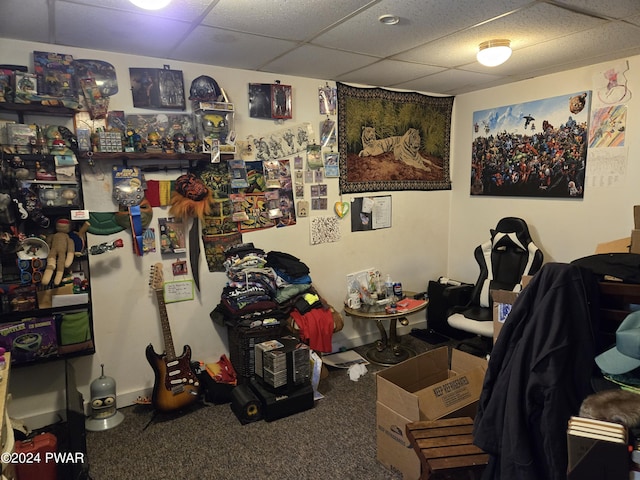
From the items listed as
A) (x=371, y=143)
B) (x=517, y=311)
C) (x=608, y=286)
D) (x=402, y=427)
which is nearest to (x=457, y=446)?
(x=402, y=427)

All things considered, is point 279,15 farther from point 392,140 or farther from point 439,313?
point 439,313

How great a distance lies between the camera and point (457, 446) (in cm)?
184

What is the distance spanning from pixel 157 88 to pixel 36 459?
2177 mm

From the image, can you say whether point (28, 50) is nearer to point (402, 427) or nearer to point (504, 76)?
point (402, 427)

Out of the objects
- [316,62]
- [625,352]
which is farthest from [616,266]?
[316,62]

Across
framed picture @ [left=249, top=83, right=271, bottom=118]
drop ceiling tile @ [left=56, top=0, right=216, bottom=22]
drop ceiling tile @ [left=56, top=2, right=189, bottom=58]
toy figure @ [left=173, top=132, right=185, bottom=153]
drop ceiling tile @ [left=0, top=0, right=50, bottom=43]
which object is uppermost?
drop ceiling tile @ [left=0, top=0, right=50, bottom=43]

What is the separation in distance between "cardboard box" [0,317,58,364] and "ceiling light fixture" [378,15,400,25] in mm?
2444

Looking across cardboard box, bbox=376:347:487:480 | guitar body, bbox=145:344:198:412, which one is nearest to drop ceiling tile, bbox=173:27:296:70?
guitar body, bbox=145:344:198:412

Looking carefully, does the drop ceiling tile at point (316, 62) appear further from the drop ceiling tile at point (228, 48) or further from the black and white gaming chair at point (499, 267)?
the black and white gaming chair at point (499, 267)

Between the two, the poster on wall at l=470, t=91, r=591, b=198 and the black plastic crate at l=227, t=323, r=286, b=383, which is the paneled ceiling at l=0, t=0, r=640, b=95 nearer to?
the poster on wall at l=470, t=91, r=591, b=198

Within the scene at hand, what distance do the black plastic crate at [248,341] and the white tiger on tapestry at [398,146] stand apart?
5.70ft

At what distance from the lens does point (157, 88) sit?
9.02ft

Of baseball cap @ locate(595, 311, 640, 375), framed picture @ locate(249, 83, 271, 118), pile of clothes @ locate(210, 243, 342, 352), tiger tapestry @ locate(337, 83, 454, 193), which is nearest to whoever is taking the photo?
baseball cap @ locate(595, 311, 640, 375)

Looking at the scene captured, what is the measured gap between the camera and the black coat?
140cm
